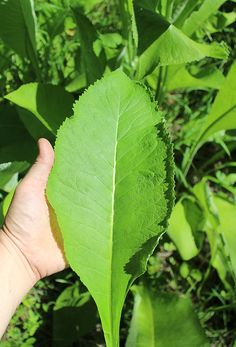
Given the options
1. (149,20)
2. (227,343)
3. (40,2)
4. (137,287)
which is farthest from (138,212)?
(40,2)

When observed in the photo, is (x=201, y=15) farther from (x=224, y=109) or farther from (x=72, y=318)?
(x=72, y=318)

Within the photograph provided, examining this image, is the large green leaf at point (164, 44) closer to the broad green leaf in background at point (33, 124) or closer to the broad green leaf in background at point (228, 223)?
the broad green leaf in background at point (33, 124)

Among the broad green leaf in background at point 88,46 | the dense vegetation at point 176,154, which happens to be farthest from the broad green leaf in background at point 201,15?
the broad green leaf in background at point 88,46

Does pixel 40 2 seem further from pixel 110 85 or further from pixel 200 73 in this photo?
pixel 110 85

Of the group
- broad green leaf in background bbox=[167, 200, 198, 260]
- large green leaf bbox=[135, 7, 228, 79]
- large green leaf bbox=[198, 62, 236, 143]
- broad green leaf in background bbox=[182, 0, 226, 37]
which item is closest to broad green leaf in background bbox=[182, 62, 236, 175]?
large green leaf bbox=[198, 62, 236, 143]

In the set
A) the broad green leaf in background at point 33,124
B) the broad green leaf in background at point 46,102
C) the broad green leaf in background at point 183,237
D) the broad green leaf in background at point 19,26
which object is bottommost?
the broad green leaf in background at point 183,237

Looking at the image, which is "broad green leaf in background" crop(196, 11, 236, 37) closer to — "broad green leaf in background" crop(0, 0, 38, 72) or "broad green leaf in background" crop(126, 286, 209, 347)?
"broad green leaf in background" crop(0, 0, 38, 72)
